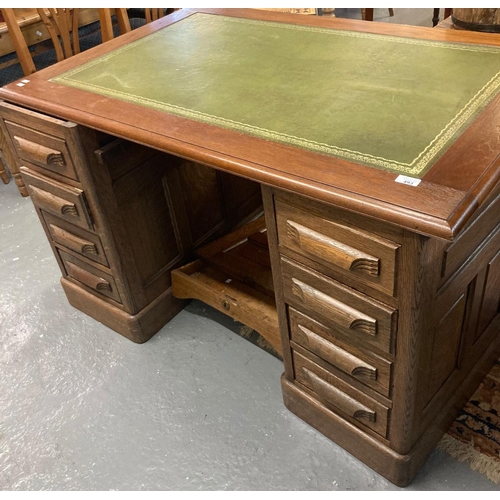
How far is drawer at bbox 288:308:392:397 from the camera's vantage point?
1.11 m

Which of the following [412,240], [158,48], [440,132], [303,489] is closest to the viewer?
[412,240]

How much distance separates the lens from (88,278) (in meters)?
1.70

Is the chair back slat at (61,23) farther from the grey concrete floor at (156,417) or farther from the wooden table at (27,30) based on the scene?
the grey concrete floor at (156,417)

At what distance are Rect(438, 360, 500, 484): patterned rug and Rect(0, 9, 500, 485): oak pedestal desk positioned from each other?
0.19 ft

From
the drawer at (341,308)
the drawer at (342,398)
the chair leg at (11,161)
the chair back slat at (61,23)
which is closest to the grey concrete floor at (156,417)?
the drawer at (342,398)

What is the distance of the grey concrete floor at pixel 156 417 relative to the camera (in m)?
1.32

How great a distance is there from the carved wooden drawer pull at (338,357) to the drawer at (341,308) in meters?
0.05

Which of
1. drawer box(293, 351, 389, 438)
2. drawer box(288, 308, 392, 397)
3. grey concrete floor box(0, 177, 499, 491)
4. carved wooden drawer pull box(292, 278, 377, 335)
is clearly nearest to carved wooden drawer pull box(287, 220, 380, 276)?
carved wooden drawer pull box(292, 278, 377, 335)

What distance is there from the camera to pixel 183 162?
1.63 metres

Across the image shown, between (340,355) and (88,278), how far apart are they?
896 mm

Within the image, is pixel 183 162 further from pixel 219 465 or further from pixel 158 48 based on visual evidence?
pixel 219 465
